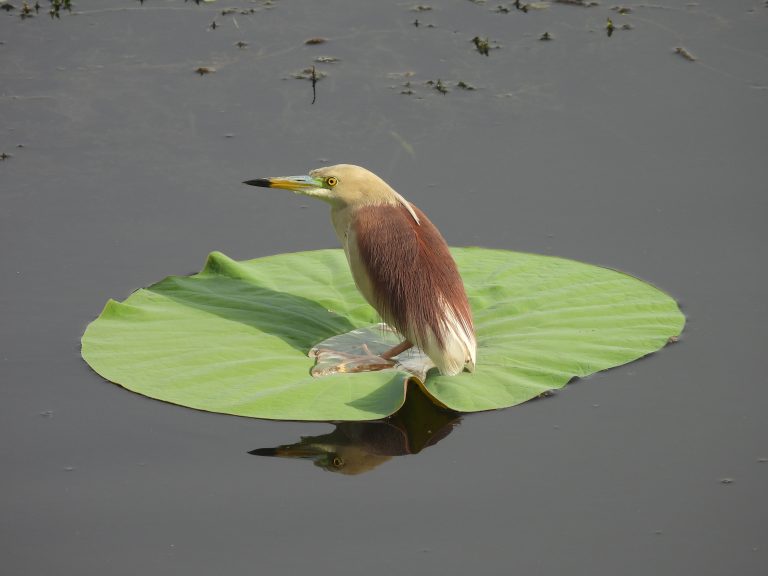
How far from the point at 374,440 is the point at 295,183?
66.5 inches

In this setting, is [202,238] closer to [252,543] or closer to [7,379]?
[7,379]

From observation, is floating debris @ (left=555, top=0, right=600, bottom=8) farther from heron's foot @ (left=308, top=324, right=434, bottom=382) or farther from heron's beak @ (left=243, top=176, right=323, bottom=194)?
Answer: heron's foot @ (left=308, top=324, right=434, bottom=382)

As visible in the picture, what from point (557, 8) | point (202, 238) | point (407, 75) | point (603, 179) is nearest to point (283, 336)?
point (202, 238)

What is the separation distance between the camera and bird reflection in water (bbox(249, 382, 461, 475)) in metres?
6.92

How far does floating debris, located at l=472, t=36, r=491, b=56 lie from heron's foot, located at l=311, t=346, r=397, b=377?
4.63 m

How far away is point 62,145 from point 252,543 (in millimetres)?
4800

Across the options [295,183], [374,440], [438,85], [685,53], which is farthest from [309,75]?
[374,440]

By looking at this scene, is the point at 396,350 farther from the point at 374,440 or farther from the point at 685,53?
the point at 685,53

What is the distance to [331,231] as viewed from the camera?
9.10 m

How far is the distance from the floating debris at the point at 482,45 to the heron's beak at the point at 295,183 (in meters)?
3.99

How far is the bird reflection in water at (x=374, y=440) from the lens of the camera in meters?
6.92

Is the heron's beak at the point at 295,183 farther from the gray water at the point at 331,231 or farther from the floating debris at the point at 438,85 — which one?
the floating debris at the point at 438,85

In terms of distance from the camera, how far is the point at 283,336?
7.77 m

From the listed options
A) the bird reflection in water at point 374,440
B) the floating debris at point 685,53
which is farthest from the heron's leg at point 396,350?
the floating debris at point 685,53
